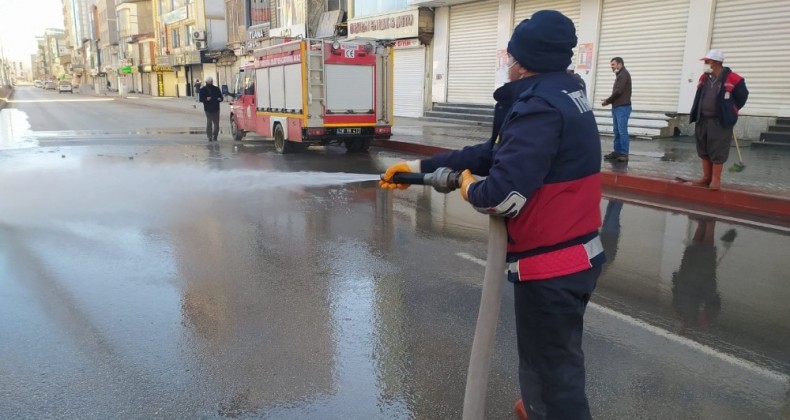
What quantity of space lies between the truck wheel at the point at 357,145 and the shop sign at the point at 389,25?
8659mm

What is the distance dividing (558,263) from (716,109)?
693 centimetres

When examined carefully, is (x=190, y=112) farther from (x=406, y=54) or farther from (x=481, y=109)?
(x=481, y=109)

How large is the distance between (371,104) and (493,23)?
28.3 feet

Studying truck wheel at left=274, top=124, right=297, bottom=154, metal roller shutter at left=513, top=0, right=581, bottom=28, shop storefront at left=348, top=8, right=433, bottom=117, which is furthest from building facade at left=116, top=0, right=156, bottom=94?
truck wheel at left=274, top=124, right=297, bottom=154

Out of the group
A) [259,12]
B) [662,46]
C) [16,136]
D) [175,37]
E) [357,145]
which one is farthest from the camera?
[175,37]

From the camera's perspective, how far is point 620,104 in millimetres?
10781

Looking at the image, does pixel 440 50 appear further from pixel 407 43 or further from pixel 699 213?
pixel 699 213

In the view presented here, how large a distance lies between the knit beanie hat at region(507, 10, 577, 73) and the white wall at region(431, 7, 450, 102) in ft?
69.2

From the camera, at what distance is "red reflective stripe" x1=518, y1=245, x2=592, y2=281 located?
2242 millimetres

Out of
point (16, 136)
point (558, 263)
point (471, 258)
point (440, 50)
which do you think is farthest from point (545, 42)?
point (440, 50)

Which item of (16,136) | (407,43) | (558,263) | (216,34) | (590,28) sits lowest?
(16,136)

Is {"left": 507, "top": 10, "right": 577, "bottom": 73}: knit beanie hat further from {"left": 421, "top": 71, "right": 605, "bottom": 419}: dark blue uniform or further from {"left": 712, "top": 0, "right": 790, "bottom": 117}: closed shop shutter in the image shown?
{"left": 712, "top": 0, "right": 790, "bottom": 117}: closed shop shutter

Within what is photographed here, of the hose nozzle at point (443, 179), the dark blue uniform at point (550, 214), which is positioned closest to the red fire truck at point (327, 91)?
the hose nozzle at point (443, 179)

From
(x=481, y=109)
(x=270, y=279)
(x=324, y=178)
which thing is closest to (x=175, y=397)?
(x=270, y=279)
